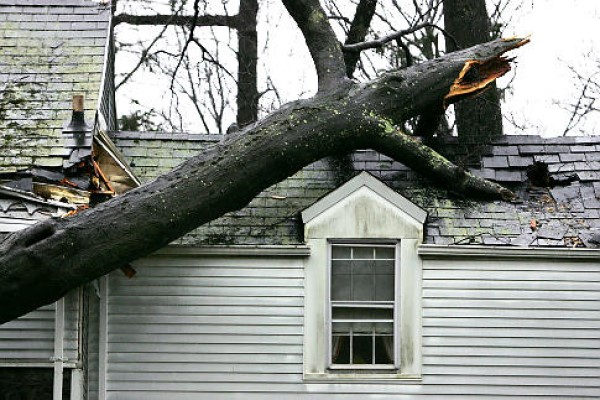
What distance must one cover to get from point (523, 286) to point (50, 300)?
5423mm

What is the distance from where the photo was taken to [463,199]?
12.5 metres

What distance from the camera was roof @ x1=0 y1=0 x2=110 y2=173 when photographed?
470 inches

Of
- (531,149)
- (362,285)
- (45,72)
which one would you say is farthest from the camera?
(531,149)

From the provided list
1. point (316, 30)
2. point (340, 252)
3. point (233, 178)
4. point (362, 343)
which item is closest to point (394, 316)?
point (362, 343)

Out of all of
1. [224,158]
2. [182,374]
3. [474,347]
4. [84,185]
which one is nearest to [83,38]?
[84,185]

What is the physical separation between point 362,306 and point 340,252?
0.69 meters

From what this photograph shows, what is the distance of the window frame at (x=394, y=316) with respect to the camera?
11.7 m

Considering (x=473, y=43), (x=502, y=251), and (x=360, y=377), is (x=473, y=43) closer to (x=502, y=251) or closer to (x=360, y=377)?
(x=502, y=251)

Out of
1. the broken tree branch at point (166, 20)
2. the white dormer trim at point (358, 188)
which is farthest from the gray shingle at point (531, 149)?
the broken tree branch at point (166, 20)

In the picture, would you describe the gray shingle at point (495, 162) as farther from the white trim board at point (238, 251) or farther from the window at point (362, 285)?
the white trim board at point (238, 251)

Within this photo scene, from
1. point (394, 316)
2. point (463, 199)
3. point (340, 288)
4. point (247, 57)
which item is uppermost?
point (247, 57)

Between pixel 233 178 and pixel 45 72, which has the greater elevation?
pixel 45 72

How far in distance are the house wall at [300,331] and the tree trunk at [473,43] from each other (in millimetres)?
4789

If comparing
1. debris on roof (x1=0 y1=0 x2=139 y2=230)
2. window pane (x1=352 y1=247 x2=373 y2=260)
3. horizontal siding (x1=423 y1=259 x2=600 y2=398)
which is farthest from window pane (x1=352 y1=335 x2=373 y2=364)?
debris on roof (x1=0 y1=0 x2=139 y2=230)
